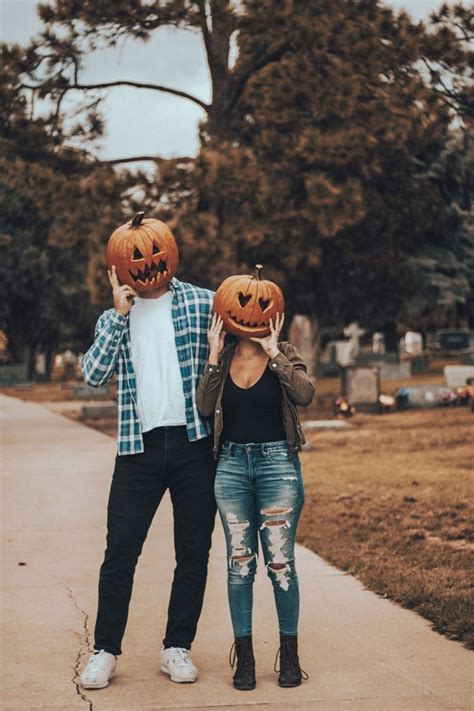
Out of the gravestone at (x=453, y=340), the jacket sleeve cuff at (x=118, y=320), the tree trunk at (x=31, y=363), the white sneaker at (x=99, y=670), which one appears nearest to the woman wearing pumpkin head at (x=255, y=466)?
the jacket sleeve cuff at (x=118, y=320)

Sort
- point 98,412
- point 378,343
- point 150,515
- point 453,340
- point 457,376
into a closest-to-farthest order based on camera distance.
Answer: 1. point 150,515
2. point 98,412
3. point 457,376
4. point 453,340
5. point 378,343

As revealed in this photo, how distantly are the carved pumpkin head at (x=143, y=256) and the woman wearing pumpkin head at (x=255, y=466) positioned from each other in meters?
0.30

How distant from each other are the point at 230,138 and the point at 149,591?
13605mm

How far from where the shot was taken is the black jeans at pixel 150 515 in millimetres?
4906

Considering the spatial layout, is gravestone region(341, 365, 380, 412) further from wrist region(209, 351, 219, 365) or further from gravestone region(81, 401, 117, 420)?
wrist region(209, 351, 219, 365)

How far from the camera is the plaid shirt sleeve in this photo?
16.1 feet

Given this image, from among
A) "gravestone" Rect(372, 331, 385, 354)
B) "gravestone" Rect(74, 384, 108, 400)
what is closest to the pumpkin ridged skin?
"gravestone" Rect(74, 384, 108, 400)

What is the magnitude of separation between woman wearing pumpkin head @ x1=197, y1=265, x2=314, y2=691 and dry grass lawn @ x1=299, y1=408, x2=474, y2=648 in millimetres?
1149

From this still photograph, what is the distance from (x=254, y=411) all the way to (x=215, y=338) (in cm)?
33

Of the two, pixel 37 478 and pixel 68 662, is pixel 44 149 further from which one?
pixel 68 662

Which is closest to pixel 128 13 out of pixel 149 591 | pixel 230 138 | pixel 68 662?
pixel 230 138

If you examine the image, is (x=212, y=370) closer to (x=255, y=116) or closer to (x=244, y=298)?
(x=244, y=298)

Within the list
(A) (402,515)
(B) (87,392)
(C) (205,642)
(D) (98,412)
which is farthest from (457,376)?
(C) (205,642)

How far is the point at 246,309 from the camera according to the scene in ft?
15.9
